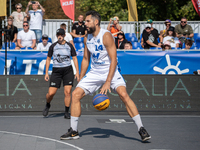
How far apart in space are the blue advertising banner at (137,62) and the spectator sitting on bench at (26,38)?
1.37 metres

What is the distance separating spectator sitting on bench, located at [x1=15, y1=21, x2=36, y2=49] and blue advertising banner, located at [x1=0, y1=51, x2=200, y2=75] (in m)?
1.37

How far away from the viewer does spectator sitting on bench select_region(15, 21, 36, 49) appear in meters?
13.8

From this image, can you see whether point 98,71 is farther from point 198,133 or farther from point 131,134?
point 198,133

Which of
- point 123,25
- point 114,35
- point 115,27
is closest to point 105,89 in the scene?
point 114,35

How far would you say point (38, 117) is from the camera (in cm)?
945

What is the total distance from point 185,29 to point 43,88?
7.44m

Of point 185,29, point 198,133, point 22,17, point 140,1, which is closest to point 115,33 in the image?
point 185,29

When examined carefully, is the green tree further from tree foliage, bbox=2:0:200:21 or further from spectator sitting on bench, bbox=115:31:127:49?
spectator sitting on bench, bbox=115:31:127:49

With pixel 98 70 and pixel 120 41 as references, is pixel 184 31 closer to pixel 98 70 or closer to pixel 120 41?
pixel 120 41

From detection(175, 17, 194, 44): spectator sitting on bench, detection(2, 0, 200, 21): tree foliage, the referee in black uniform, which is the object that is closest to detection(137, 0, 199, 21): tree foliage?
detection(2, 0, 200, 21): tree foliage

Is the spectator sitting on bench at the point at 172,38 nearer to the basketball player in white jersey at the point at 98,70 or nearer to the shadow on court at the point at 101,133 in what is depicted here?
the shadow on court at the point at 101,133

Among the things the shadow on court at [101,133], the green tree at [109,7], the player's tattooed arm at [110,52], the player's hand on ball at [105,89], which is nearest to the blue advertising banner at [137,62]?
the shadow on court at [101,133]

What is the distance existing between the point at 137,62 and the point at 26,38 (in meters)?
4.45

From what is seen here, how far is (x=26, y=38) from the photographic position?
13781 mm
